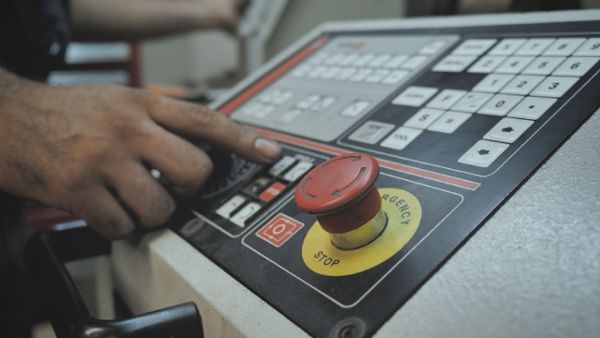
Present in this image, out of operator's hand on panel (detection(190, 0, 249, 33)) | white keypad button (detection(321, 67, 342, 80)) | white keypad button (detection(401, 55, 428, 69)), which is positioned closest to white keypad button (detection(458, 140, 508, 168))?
white keypad button (detection(401, 55, 428, 69))

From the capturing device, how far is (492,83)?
0.48 meters

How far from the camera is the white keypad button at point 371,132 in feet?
1.65

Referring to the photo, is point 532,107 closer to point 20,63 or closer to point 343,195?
point 343,195

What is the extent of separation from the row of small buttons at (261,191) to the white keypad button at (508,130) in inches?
7.3

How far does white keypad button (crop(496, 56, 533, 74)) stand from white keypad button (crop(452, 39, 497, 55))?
0.05 m

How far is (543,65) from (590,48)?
4 cm

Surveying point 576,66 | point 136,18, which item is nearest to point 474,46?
point 576,66

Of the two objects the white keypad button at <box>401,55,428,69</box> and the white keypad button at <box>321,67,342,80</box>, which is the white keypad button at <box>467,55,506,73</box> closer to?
the white keypad button at <box>401,55,428,69</box>

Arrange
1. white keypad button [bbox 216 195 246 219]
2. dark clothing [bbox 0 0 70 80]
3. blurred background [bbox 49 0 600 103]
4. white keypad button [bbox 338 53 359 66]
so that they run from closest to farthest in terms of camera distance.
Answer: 1. white keypad button [bbox 216 195 246 219]
2. white keypad button [bbox 338 53 359 66]
3. blurred background [bbox 49 0 600 103]
4. dark clothing [bbox 0 0 70 80]

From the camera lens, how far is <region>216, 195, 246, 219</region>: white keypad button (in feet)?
1.64

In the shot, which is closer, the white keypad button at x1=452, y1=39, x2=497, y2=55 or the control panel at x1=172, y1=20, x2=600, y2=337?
the control panel at x1=172, y1=20, x2=600, y2=337

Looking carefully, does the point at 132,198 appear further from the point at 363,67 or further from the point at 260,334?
the point at 363,67

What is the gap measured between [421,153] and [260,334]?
0.22 meters

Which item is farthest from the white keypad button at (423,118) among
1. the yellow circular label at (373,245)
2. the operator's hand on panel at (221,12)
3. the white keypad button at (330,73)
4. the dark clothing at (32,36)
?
the operator's hand on panel at (221,12)
